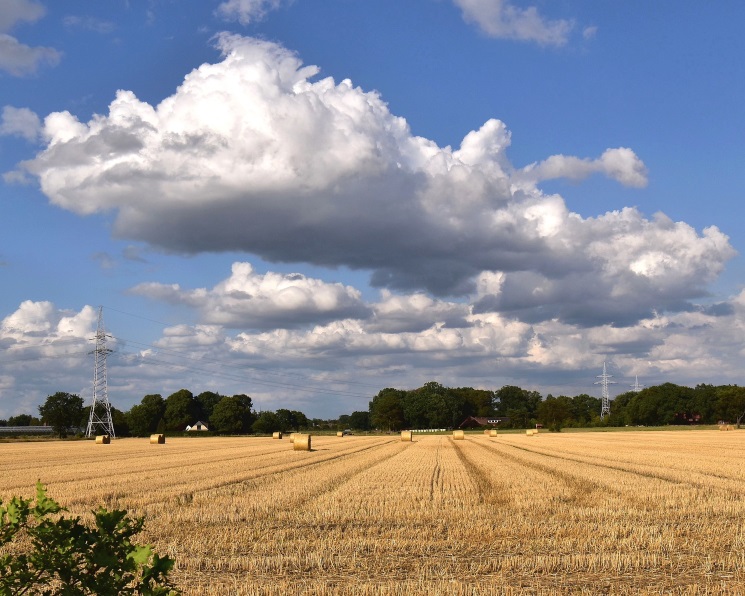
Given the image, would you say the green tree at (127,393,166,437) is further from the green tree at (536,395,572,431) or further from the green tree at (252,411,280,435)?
the green tree at (536,395,572,431)

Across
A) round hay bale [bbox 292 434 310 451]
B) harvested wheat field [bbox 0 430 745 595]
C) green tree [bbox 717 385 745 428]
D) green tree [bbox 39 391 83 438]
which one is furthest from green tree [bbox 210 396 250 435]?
harvested wheat field [bbox 0 430 745 595]

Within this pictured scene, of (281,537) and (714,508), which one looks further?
(714,508)

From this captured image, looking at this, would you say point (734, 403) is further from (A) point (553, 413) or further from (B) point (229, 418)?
(B) point (229, 418)

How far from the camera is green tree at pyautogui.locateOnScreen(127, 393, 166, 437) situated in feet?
534

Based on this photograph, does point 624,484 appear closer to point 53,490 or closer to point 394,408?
point 53,490

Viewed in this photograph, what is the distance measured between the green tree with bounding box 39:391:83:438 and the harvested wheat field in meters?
129

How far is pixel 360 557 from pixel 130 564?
8.00 meters

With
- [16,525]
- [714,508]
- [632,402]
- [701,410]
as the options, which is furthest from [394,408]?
[16,525]

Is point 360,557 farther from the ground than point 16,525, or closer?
closer

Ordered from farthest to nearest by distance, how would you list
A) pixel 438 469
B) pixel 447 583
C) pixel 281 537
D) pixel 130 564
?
pixel 438 469, pixel 281 537, pixel 447 583, pixel 130 564

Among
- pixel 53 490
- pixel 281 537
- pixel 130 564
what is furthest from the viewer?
pixel 53 490

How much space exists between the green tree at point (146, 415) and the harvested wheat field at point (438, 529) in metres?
142

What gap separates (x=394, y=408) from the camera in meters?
183

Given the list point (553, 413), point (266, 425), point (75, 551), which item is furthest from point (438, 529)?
point (266, 425)
